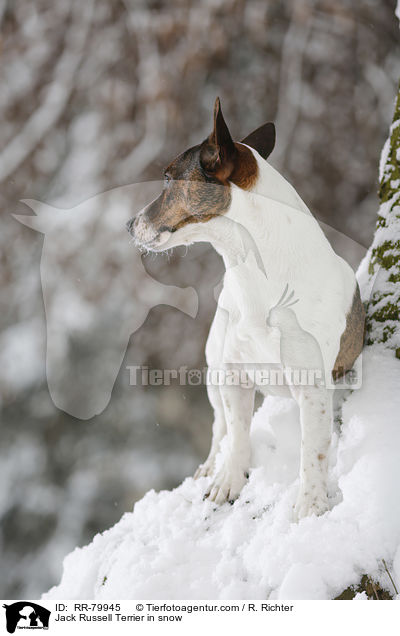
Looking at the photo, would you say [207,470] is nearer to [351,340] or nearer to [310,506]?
[310,506]

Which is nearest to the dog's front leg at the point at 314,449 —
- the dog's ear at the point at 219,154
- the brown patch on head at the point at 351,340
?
the brown patch on head at the point at 351,340

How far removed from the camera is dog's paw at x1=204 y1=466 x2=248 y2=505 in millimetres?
2166

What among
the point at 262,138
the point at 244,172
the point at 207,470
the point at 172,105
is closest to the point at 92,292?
the point at 172,105

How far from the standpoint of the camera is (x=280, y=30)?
404 centimetres

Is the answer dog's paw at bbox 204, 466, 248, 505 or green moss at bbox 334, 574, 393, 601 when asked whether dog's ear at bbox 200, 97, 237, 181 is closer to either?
dog's paw at bbox 204, 466, 248, 505

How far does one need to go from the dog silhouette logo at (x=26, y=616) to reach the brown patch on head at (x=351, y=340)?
139cm

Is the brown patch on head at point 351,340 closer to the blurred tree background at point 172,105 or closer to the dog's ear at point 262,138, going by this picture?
the dog's ear at point 262,138

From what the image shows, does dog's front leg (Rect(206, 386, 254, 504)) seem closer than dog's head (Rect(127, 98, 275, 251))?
No

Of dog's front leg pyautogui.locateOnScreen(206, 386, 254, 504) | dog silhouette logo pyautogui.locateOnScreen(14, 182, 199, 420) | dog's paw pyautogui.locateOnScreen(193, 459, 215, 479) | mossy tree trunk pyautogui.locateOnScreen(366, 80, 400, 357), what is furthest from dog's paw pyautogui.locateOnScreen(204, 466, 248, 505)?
dog silhouette logo pyautogui.locateOnScreen(14, 182, 199, 420)

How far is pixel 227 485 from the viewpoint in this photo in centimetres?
219

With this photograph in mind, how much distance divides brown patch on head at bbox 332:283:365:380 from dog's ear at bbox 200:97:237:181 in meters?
0.77

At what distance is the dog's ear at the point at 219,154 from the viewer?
1.74 m
